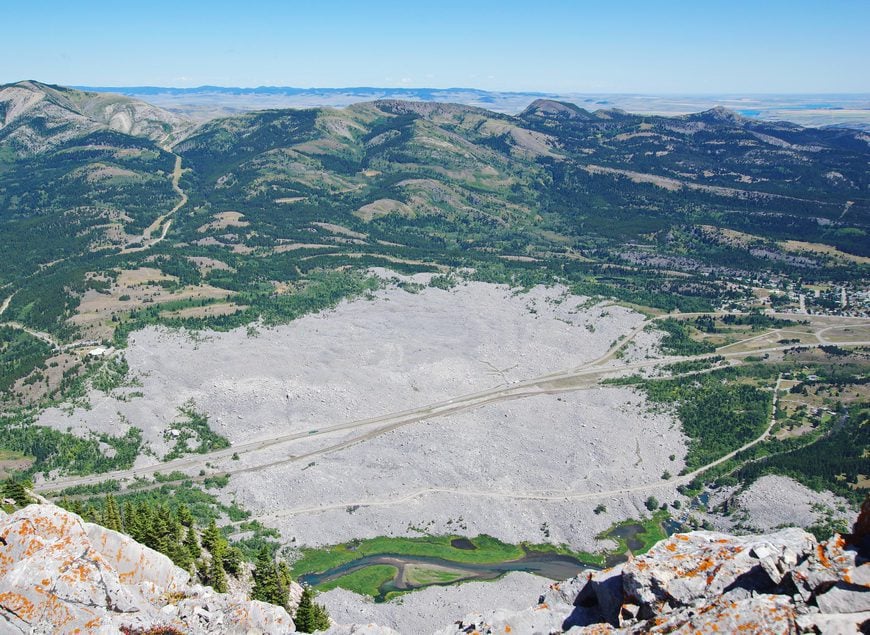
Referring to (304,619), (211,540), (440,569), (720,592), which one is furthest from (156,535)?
(440,569)

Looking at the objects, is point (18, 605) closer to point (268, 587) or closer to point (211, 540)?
point (268, 587)

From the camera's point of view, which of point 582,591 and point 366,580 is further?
point 366,580

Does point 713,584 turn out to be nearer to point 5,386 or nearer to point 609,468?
point 609,468

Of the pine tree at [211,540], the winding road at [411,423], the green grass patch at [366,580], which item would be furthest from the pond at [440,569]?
the pine tree at [211,540]

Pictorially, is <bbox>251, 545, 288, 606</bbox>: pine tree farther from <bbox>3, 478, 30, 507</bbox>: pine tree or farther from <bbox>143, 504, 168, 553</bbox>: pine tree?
<bbox>3, 478, 30, 507</bbox>: pine tree

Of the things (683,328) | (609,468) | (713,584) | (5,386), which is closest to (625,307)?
(683,328)
